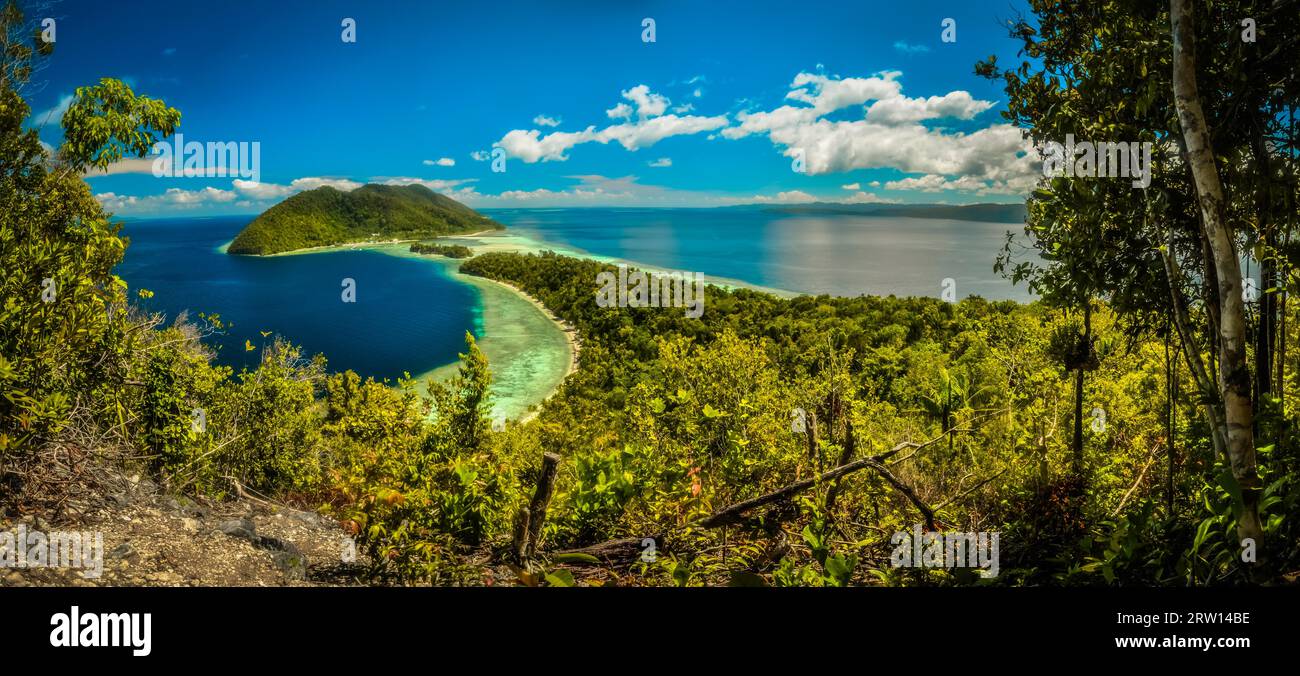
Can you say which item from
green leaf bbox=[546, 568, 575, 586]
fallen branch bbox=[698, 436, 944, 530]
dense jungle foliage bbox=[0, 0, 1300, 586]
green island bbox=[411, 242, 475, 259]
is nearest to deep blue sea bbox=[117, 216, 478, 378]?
green island bbox=[411, 242, 475, 259]

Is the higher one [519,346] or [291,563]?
[291,563]

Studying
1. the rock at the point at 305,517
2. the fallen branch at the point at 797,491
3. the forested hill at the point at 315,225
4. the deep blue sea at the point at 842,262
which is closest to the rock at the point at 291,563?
the rock at the point at 305,517

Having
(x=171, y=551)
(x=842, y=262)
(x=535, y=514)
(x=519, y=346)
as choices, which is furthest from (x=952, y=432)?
(x=842, y=262)

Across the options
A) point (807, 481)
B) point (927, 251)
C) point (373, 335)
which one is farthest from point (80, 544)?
point (927, 251)

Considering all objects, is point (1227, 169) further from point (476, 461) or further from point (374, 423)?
point (374, 423)

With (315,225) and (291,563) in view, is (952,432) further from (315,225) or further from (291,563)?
(315,225)
